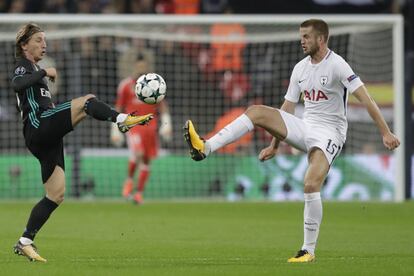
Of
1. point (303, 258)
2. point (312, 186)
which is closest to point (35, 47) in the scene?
point (312, 186)

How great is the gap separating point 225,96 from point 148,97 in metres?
11.3

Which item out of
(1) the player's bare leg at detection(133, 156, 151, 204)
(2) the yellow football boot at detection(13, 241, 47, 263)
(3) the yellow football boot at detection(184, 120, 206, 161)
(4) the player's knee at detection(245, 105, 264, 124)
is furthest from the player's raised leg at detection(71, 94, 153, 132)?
(1) the player's bare leg at detection(133, 156, 151, 204)

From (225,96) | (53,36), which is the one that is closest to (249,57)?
(225,96)

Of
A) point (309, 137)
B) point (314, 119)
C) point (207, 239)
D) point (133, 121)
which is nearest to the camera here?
point (133, 121)

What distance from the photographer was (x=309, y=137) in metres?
10.3

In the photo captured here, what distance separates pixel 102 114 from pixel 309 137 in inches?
80.8

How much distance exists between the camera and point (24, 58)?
33.3 feet

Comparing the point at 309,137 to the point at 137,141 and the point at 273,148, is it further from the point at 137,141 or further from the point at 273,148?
the point at 137,141

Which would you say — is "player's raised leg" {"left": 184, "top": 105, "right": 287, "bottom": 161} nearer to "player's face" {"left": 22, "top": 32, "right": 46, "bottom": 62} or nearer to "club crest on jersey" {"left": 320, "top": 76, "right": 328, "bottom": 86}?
"club crest on jersey" {"left": 320, "top": 76, "right": 328, "bottom": 86}

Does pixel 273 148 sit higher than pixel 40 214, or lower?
higher

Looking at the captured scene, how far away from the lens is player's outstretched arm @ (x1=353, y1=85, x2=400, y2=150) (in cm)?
980

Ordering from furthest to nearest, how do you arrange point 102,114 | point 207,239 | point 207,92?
point 207,92, point 207,239, point 102,114

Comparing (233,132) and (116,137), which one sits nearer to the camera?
(233,132)

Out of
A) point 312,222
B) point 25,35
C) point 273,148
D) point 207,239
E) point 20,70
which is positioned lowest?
point 207,239
